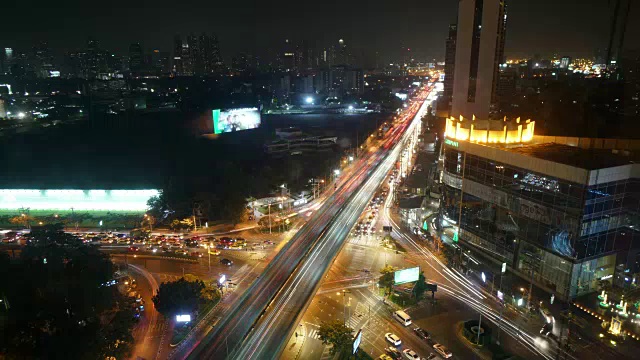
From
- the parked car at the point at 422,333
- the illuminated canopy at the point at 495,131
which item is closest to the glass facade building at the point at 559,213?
the illuminated canopy at the point at 495,131

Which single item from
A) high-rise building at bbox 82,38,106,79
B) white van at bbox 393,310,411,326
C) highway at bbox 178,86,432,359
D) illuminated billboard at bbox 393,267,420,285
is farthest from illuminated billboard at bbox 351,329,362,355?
high-rise building at bbox 82,38,106,79

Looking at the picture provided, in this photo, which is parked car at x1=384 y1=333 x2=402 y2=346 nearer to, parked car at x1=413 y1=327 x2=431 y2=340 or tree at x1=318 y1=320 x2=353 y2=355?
parked car at x1=413 y1=327 x2=431 y2=340

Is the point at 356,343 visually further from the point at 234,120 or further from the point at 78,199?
the point at 234,120

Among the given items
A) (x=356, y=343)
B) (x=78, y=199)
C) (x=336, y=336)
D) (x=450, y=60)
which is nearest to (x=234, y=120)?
(x=78, y=199)

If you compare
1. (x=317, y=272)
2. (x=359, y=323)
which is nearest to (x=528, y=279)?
(x=359, y=323)

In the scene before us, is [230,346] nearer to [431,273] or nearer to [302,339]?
A: [302,339]

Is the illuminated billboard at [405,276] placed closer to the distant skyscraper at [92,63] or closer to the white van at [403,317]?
the white van at [403,317]
